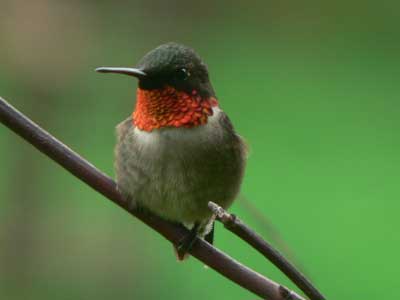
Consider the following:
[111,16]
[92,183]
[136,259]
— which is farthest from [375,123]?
[92,183]

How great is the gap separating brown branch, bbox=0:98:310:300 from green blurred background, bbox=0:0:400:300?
2180mm

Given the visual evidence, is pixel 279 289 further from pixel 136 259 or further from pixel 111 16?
pixel 111 16

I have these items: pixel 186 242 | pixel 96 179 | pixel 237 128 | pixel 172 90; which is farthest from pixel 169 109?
pixel 237 128

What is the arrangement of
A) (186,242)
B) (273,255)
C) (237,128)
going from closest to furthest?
(273,255) < (186,242) < (237,128)

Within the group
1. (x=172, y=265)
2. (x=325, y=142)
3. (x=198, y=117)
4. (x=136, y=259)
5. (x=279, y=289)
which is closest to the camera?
(x=279, y=289)

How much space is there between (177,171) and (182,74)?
212 millimetres

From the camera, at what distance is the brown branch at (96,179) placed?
4.58 feet

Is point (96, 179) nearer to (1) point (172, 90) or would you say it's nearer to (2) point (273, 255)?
(2) point (273, 255)

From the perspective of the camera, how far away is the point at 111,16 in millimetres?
6398

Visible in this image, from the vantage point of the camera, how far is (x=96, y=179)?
4.98 ft

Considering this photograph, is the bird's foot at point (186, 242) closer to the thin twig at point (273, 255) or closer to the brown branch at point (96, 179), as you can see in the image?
the brown branch at point (96, 179)

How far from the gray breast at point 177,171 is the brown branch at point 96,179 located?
29cm

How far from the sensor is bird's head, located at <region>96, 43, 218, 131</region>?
189 cm

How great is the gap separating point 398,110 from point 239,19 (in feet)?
7.25
